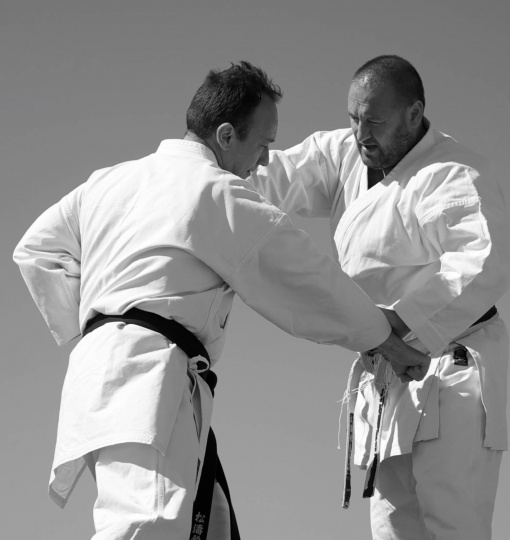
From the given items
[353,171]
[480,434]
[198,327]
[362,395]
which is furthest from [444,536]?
[353,171]

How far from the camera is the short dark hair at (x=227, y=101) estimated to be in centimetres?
300

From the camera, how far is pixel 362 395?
3695 millimetres

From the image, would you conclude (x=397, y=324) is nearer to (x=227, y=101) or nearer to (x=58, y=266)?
(x=227, y=101)

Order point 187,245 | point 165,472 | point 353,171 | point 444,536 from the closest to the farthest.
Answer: point 165,472 < point 187,245 < point 444,536 < point 353,171

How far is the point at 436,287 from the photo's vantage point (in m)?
3.29

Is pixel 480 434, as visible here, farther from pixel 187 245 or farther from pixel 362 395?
pixel 187 245

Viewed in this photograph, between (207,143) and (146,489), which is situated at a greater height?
(207,143)

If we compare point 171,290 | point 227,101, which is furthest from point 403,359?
point 227,101

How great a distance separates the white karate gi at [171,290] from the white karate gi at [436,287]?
41 cm

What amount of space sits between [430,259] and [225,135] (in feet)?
2.99

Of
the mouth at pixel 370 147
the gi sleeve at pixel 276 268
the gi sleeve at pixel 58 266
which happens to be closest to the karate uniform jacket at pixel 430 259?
the mouth at pixel 370 147

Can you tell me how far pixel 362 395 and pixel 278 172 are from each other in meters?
0.89

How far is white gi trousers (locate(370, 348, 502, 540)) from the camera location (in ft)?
10.6

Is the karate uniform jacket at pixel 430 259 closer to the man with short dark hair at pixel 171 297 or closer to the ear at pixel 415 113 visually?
the ear at pixel 415 113
